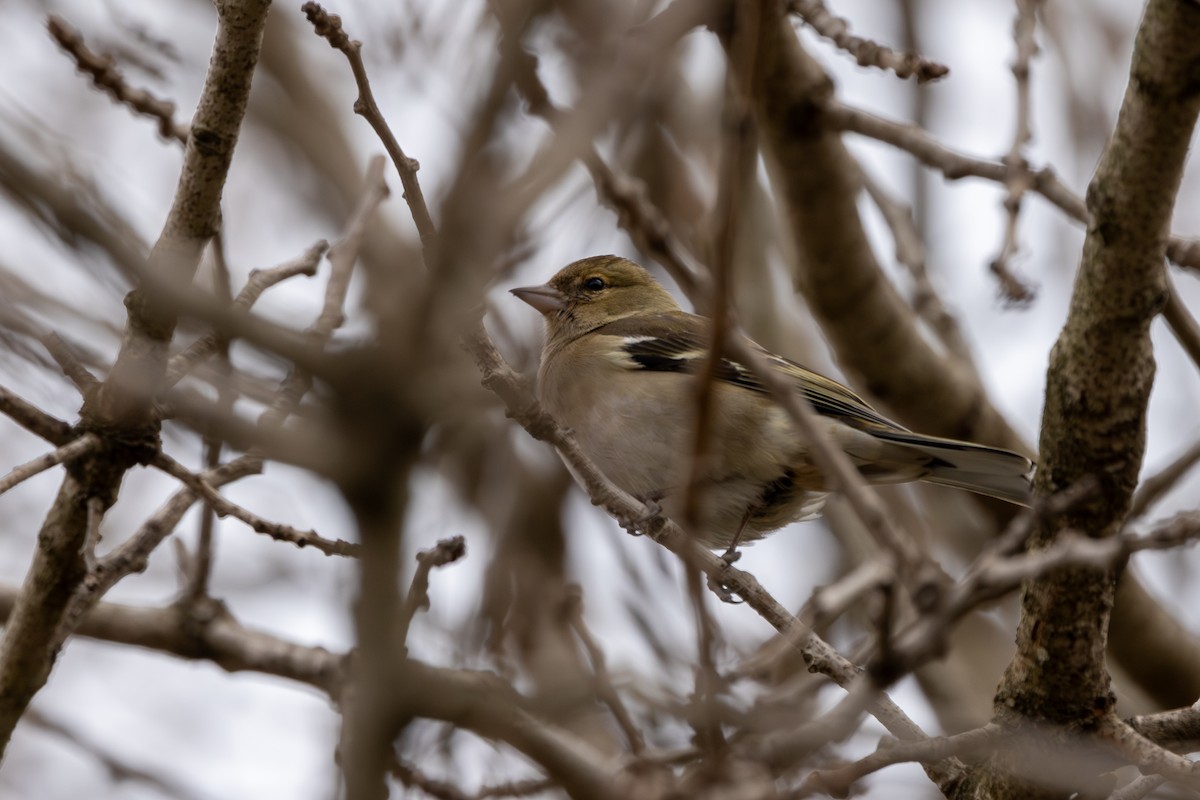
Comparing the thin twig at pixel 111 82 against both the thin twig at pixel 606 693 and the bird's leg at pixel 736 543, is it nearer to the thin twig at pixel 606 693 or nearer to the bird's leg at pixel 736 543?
the thin twig at pixel 606 693

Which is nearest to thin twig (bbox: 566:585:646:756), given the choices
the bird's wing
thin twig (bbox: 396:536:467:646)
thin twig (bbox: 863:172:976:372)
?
thin twig (bbox: 396:536:467:646)

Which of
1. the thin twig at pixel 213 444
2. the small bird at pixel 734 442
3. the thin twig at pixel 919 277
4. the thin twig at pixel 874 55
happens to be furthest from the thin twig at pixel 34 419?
the thin twig at pixel 919 277

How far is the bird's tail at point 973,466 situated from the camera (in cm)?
517

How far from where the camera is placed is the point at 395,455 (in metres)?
2.28

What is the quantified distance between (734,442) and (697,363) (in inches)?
18.1

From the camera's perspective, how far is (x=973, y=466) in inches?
208

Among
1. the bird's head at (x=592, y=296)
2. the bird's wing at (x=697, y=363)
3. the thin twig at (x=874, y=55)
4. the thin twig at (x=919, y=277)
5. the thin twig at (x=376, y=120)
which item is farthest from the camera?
the bird's head at (x=592, y=296)

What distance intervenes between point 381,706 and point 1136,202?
2299 millimetres

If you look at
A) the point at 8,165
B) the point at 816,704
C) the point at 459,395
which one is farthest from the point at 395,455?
the point at 816,704

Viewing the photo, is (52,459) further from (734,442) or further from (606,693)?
(734,442)

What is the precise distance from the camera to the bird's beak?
682 cm

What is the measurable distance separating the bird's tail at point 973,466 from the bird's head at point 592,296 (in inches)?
82.4

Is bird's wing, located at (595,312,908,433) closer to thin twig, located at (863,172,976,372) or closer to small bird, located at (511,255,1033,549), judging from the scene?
small bird, located at (511,255,1033,549)

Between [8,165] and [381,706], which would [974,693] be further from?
[8,165]
